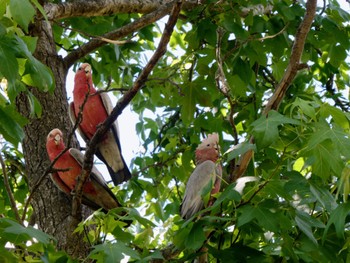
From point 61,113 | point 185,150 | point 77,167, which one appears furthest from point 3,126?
point 185,150

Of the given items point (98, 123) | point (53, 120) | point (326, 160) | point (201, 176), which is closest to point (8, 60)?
point (326, 160)

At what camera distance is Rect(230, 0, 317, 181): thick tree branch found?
3824 mm

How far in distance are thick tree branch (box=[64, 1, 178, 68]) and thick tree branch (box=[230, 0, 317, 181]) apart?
153 centimetres

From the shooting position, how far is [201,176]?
16.1ft

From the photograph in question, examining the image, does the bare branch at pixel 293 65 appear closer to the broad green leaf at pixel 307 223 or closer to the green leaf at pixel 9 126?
the broad green leaf at pixel 307 223

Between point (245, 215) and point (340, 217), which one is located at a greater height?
point (245, 215)

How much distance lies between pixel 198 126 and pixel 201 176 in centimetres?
75

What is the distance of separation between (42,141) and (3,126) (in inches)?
60.7

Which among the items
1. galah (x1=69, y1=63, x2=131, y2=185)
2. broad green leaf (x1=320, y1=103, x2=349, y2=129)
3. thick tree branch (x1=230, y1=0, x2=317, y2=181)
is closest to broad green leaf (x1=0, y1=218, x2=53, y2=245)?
thick tree branch (x1=230, y1=0, x2=317, y2=181)

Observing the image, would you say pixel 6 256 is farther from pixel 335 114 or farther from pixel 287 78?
pixel 287 78

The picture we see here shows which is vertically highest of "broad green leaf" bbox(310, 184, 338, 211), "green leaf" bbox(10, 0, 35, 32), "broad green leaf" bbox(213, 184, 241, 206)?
"green leaf" bbox(10, 0, 35, 32)

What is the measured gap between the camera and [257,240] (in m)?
3.98

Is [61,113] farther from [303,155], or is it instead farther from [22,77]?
[303,155]

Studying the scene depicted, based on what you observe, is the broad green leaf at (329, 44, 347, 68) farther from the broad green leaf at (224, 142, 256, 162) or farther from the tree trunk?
the broad green leaf at (224, 142, 256, 162)
